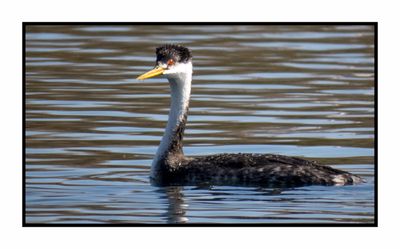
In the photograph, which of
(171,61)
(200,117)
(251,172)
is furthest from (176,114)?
(200,117)

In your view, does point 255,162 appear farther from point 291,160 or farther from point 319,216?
point 319,216

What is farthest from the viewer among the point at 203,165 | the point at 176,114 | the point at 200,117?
the point at 200,117

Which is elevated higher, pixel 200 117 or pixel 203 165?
pixel 200 117

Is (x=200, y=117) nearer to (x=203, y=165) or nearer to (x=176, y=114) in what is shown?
(x=176, y=114)

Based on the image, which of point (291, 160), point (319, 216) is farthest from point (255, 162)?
point (319, 216)

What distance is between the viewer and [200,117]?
19.9m

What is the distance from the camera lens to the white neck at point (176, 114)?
53.1ft

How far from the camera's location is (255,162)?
15867mm

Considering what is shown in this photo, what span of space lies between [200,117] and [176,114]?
340cm

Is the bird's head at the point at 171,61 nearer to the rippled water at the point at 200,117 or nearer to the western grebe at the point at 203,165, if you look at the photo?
the western grebe at the point at 203,165

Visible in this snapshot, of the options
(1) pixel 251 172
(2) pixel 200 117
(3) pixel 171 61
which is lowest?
(1) pixel 251 172

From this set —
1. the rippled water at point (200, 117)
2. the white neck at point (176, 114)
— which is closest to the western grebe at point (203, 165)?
the white neck at point (176, 114)

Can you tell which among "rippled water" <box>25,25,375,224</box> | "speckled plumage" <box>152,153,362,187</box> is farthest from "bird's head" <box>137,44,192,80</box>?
"rippled water" <box>25,25,375,224</box>
